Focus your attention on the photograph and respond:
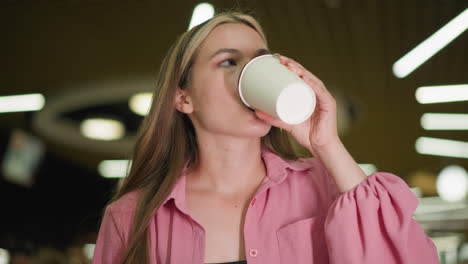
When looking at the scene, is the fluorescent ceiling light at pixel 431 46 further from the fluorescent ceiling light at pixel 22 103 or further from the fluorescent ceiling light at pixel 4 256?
the fluorescent ceiling light at pixel 4 256

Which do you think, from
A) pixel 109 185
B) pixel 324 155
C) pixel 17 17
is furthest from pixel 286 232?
pixel 109 185

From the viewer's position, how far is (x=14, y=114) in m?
6.70

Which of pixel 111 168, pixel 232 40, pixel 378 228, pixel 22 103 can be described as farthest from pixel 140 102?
pixel 378 228

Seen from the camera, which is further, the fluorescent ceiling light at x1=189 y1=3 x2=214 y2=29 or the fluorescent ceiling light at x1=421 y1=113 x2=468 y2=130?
the fluorescent ceiling light at x1=421 y1=113 x2=468 y2=130

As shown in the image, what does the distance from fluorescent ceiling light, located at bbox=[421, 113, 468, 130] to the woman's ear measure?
18.1ft

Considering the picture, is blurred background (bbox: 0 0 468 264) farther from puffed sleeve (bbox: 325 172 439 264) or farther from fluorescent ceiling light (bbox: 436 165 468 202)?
puffed sleeve (bbox: 325 172 439 264)

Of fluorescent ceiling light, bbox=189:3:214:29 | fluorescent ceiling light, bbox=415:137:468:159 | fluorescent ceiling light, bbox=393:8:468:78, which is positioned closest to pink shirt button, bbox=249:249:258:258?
fluorescent ceiling light, bbox=189:3:214:29

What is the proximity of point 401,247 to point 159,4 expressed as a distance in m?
3.30

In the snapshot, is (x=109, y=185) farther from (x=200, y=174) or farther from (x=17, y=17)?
(x=200, y=174)

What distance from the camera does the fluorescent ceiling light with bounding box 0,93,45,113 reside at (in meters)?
6.08

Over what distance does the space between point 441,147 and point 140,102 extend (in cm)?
465

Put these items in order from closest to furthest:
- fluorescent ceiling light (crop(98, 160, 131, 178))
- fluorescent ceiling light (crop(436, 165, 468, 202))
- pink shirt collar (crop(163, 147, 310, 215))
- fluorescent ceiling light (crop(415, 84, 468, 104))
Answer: pink shirt collar (crop(163, 147, 310, 215))
fluorescent ceiling light (crop(415, 84, 468, 104))
fluorescent ceiling light (crop(436, 165, 468, 202))
fluorescent ceiling light (crop(98, 160, 131, 178))

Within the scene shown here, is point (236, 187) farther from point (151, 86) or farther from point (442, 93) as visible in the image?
point (442, 93)

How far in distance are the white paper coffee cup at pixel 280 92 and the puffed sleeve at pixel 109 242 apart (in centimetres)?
55
